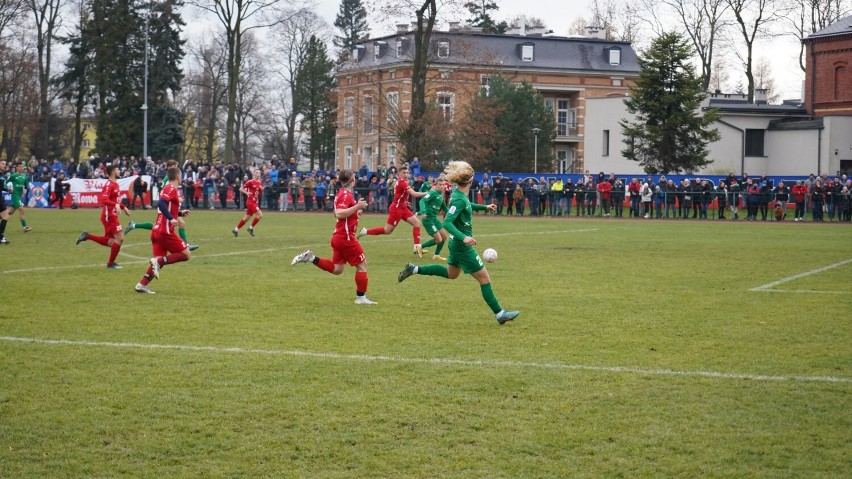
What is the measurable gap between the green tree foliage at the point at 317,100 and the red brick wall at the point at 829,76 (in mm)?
39598

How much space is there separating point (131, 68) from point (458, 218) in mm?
61317

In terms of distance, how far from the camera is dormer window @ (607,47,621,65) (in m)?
83.6

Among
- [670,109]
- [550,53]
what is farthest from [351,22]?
[670,109]

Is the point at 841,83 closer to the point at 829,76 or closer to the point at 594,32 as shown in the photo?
the point at 829,76

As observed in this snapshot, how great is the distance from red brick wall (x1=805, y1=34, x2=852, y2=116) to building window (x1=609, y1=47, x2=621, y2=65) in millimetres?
20015

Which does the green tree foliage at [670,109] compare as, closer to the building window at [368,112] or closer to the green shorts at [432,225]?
the building window at [368,112]

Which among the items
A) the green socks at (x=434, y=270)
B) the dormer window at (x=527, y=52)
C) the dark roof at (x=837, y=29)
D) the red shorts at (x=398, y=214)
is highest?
the dormer window at (x=527, y=52)

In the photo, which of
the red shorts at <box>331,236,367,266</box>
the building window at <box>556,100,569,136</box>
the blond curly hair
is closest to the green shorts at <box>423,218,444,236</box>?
the red shorts at <box>331,236,367,266</box>

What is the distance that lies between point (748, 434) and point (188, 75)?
87039 millimetres

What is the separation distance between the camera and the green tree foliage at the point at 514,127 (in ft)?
208

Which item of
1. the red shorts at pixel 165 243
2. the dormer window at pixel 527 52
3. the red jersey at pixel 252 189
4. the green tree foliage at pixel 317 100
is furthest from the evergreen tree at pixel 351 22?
the red shorts at pixel 165 243

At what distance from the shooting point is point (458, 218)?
1183 centimetres

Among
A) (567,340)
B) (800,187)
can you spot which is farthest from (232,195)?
(567,340)

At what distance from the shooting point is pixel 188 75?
8919cm
